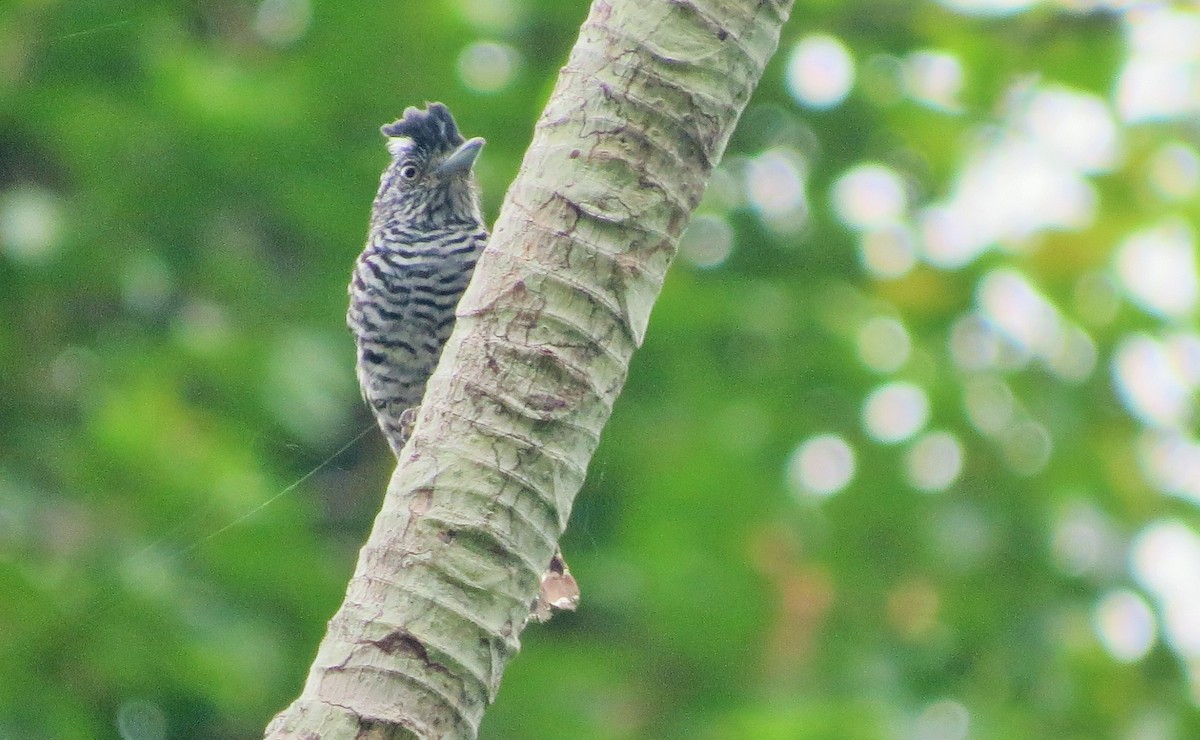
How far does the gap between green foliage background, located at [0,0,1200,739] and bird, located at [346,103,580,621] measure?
1.50ft

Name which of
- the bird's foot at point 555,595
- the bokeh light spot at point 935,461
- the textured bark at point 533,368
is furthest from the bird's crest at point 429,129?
the bokeh light spot at point 935,461

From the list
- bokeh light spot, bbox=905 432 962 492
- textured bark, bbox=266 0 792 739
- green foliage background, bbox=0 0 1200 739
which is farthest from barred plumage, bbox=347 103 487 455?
bokeh light spot, bbox=905 432 962 492

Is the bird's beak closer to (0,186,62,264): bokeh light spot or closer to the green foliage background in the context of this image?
the green foliage background

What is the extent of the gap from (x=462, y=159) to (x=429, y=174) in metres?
0.28

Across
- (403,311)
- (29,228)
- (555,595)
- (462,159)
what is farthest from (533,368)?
(29,228)

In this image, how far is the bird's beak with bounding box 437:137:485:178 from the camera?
4551 mm

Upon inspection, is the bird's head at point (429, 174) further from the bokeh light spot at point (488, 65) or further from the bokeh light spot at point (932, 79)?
the bokeh light spot at point (932, 79)

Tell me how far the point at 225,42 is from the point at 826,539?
9.94 ft

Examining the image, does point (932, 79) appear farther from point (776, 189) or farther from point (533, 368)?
point (533, 368)

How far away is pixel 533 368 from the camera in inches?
97.6

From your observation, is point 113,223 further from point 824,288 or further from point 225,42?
point 824,288

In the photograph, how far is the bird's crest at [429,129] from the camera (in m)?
4.73

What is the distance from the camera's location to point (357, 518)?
5.98 meters

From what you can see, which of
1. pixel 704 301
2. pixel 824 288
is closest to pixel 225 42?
pixel 704 301
